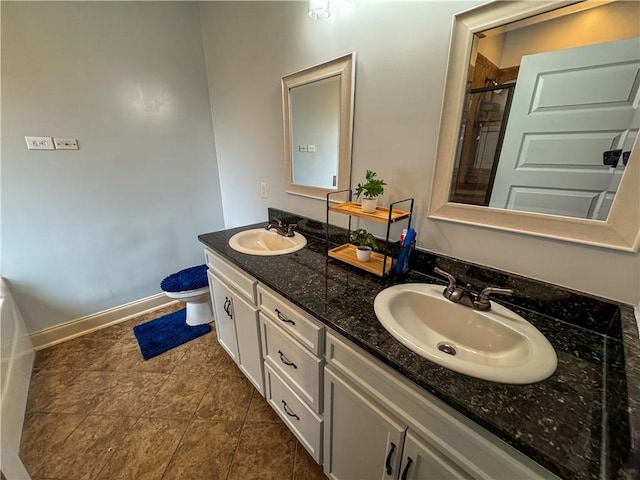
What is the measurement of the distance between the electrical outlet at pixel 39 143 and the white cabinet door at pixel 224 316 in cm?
131

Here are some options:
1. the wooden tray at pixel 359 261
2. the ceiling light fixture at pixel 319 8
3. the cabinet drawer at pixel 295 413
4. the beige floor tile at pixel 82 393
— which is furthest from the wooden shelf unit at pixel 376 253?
the beige floor tile at pixel 82 393

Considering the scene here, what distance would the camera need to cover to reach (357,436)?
0.87 meters

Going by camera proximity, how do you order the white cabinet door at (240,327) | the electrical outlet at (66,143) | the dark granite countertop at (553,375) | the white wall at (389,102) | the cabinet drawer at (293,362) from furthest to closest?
the electrical outlet at (66,143), the white cabinet door at (240,327), the cabinet drawer at (293,362), the white wall at (389,102), the dark granite countertop at (553,375)

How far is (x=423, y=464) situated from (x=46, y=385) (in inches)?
85.3

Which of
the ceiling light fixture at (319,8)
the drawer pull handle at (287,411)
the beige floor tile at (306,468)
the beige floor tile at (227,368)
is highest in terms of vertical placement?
the ceiling light fixture at (319,8)

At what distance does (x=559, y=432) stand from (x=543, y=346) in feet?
0.85

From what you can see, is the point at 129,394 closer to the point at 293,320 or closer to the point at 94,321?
the point at 94,321

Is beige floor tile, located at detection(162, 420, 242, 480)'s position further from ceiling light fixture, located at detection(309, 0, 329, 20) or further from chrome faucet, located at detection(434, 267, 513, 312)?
ceiling light fixture, located at detection(309, 0, 329, 20)

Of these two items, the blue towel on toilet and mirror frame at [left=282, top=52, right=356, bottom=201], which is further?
the blue towel on toilet

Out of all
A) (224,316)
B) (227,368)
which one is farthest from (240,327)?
(227,368)

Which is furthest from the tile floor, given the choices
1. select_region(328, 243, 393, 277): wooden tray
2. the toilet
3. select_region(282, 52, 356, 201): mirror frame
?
select_region(282, 52, 356, 201): mirror frame

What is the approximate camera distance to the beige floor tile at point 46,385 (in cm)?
148

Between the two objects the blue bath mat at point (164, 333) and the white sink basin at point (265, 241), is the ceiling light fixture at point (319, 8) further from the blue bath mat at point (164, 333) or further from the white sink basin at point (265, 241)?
Answer: the blue bath mat at point (164, 333)

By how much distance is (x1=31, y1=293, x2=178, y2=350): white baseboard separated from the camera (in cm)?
187
